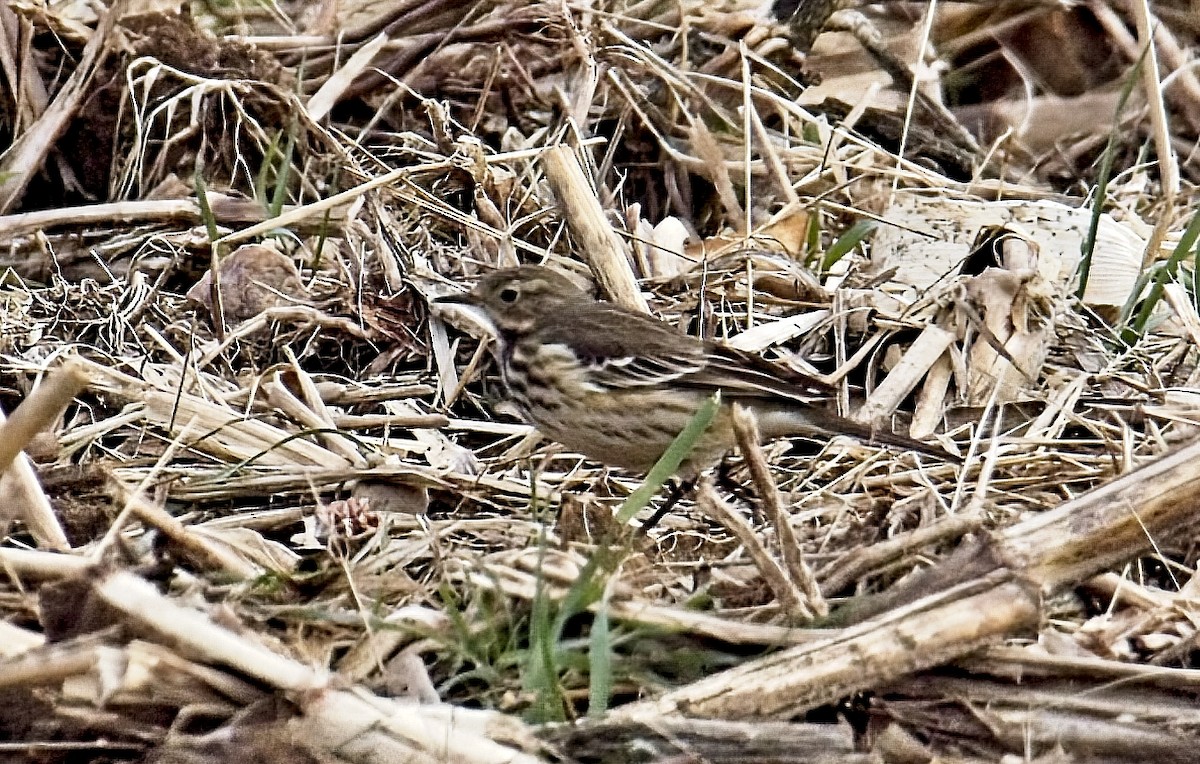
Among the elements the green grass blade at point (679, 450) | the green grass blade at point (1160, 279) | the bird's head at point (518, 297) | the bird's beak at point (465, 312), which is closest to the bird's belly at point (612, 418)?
the bird's head at point (518, 297)

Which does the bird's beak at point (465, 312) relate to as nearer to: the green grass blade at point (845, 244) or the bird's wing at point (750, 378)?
the bird's wing at point (750, 378)

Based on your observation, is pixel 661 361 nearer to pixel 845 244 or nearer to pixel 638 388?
pixel 638 388

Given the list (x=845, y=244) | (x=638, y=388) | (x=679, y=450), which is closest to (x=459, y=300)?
(x=638, y=388)

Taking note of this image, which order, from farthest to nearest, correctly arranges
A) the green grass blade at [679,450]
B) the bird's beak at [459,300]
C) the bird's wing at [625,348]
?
the bird's beak at [459,300] → the bird's wing at [625,348] → the green grass blade at [679,450]

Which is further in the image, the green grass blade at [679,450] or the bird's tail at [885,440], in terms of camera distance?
the bird's tail at [885,440]

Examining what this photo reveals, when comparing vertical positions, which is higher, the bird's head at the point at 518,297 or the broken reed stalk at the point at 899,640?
the broken reed stalk at the point at 899,640

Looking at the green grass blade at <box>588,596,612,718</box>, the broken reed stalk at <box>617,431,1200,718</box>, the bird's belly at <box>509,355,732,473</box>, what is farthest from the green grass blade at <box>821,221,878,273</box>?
the green grass blade at <box>588,596,612,718</box>

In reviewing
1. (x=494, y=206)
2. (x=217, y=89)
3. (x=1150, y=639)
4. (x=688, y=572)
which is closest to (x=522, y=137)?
(x=494, y=206)
